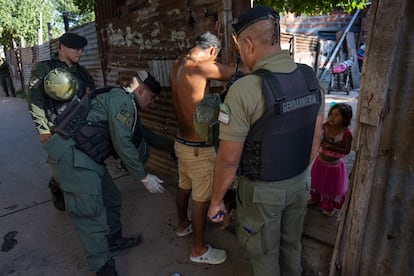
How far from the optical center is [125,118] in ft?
6.70

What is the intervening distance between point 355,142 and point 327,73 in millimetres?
10156

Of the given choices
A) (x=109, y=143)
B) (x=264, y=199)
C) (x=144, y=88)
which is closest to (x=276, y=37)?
(x=264, y=199)

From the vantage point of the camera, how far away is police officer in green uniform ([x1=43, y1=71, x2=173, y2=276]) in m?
2.04

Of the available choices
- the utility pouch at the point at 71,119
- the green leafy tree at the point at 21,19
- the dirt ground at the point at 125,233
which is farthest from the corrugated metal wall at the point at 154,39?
the green leafy tree at the point at 21,19

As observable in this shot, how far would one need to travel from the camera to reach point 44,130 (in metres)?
3.00

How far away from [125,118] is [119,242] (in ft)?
4.18

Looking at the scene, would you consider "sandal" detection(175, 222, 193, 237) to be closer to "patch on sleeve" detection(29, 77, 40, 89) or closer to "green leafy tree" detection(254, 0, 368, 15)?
"patch on sleeve" detection(29, 77, 40, 89)

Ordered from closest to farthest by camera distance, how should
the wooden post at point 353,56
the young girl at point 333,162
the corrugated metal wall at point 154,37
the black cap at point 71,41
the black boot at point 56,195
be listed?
the young girl at point 333,162, the corrugated metal wall at point 154,37, the black cap at point 71,41, the black boot at point 56,195, the wooden post at point 353,56

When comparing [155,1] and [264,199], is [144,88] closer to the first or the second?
[264,199]

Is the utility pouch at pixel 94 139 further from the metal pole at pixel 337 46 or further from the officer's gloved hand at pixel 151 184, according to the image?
the metal pole at pixel 337 46

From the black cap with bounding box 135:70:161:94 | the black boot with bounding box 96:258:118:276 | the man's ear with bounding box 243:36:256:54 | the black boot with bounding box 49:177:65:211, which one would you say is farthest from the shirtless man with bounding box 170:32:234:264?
the black boot with bounding box 49:177:65:211

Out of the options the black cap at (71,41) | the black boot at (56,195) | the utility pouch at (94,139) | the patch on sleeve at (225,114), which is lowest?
the black boot at (56,195)

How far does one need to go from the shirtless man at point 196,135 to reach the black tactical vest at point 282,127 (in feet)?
2.27

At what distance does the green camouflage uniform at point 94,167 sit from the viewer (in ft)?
6.68
